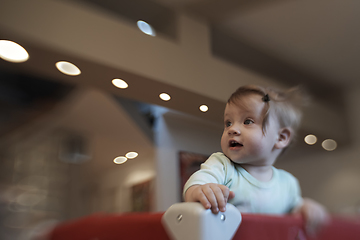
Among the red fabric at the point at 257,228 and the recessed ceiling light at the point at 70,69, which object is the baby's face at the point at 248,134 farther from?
the recessed ceiling light at the point at 70,69

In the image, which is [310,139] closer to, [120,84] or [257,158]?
[257,158]

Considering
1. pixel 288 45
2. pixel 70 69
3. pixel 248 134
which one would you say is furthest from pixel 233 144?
pixel 70 69

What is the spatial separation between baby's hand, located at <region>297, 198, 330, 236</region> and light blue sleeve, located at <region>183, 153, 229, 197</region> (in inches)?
2.8

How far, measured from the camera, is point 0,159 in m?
1.78

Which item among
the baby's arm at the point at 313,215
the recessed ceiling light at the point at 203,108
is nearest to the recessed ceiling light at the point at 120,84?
the recessed ceiling light at the point at 203,108

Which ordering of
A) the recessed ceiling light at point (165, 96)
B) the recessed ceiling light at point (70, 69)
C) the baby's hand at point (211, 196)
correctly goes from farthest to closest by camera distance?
the recessed ceiling light at point (70, 69)
the recessed ceiling light at point (165, 96)
the baby's hand at point (211, 196)

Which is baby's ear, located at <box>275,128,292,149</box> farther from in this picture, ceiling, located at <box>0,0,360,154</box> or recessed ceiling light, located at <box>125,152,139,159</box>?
recessed ceiling light, located at <box>125,152,139,159</box>

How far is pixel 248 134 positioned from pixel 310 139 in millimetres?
78

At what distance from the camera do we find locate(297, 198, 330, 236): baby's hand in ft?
0.75

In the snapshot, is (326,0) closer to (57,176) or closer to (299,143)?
(299,143)

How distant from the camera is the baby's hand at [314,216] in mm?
228

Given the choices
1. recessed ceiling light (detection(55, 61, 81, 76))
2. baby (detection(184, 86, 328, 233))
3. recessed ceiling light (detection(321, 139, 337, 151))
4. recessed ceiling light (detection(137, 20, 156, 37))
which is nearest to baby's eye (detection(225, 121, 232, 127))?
baby (detection(184, 86, 328, 233))

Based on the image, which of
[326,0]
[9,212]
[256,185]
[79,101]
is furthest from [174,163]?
[9,212]

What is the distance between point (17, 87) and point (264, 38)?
186cm
